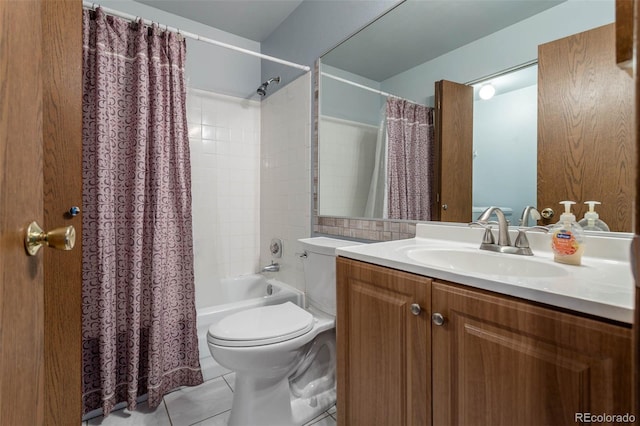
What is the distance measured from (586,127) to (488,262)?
1.62 feet

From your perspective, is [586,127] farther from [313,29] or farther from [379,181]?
[313,29]

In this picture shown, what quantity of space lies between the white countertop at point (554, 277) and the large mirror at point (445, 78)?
159 millimetres

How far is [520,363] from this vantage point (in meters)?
0.59

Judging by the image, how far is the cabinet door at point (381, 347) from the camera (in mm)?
777

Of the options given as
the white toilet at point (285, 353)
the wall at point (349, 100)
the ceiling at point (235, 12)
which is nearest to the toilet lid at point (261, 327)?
the white toilet at point (285, 353)

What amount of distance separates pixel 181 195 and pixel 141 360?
2.87 ft

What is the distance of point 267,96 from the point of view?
247cm

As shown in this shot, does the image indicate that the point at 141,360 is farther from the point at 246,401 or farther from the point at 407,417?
the point at 407,417

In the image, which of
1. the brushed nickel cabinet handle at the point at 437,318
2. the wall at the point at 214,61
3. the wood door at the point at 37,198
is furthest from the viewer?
the wall at the point at 214,61

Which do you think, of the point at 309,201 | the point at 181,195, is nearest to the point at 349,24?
the point at 309,201

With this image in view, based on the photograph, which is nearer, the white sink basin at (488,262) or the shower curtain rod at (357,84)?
the white sink basin at (488,262)

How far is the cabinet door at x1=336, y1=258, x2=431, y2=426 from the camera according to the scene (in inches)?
30.6

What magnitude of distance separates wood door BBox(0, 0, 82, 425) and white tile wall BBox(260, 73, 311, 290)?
1307 mm

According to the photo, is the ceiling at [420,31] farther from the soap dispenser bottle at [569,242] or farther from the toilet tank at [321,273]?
the toilet tank at [321,273]
